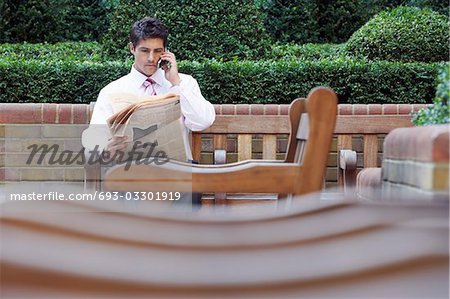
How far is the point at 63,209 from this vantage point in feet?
2.43

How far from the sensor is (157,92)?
341 centimetres

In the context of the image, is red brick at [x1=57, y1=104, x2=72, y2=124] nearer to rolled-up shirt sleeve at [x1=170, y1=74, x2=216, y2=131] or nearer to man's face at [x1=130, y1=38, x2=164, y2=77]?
man's face at [x1=130, y1=38, x2=164, y2=77]

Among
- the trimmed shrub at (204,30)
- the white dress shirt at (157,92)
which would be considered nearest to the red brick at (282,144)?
the white dress shirt at (157,92)

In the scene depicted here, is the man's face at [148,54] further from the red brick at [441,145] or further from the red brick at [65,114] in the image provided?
the red brick at [441,145]

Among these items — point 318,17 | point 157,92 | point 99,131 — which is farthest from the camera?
point 318,17

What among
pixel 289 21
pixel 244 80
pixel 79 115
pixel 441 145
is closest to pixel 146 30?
pixel 79 115

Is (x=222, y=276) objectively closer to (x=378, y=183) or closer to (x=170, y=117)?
(x=378, y=183)

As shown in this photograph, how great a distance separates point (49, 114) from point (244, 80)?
154 cm

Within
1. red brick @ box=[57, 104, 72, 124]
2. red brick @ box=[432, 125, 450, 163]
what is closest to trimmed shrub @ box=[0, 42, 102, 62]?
red brick @ box=[57, 104, 72, 124]

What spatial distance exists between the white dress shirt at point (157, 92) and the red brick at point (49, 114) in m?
0.74

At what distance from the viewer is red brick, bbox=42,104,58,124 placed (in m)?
3.99

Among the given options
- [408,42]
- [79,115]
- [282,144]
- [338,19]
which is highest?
[338,19]

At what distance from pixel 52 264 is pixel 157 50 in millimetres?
2943

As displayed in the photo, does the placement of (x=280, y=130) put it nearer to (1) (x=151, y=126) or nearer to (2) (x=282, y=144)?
(2) (x=282, y=144)
